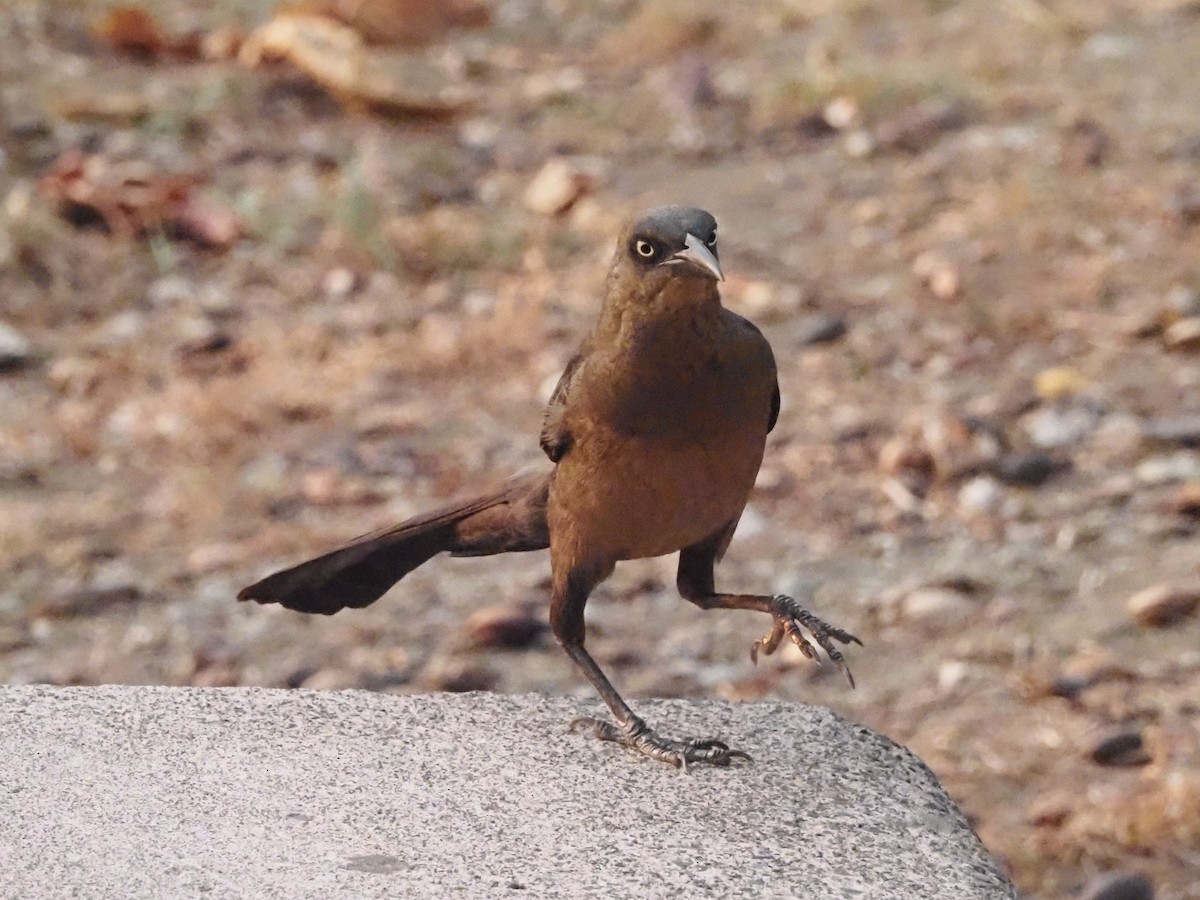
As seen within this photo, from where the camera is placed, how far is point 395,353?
21.0 ft

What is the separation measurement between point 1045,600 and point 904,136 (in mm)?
3030

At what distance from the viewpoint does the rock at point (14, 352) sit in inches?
255

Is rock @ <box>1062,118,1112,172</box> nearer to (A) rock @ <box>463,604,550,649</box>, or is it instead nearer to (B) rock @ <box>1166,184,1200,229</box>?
(B) rock @ <box>1166,184,1200,229</box>

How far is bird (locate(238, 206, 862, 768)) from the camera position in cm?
297

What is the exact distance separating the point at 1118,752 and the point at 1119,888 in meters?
0.56

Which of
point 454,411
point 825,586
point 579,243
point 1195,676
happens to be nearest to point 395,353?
point 454,411

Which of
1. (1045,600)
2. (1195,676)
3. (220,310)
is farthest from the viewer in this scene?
(220,310)

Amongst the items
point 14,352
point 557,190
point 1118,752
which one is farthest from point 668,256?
point 557,190

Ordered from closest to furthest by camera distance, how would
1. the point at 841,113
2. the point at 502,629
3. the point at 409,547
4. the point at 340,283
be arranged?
the point at 409,547, the point at 502,629, the point at 340,283, the point at 841,113

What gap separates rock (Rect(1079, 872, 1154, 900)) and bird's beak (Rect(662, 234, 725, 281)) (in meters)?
1.70

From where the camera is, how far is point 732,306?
6574 mm

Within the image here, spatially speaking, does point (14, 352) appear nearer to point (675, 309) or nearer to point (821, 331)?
point (821, 331)

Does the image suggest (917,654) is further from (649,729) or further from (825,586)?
(649,729)

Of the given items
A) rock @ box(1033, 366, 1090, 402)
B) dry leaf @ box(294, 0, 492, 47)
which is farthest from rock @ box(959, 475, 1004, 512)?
dry leaf @ box(294, 0, 492, 47)
